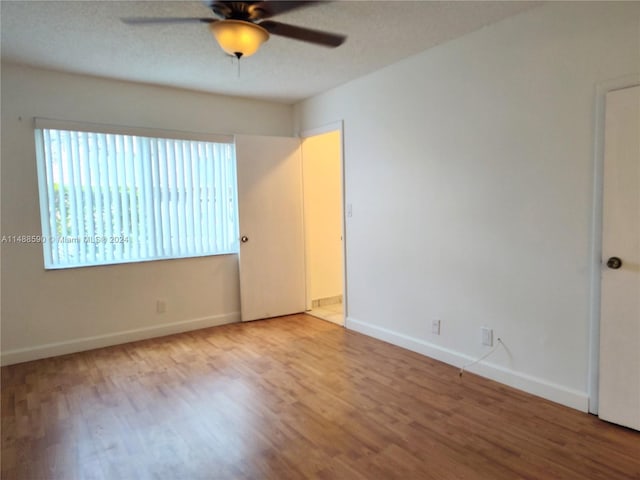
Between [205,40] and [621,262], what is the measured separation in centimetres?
304

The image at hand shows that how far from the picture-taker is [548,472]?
1863mm

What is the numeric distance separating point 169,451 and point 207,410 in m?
0.44

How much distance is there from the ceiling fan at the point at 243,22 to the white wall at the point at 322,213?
252cm

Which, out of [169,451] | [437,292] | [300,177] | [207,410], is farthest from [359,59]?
[169,451]

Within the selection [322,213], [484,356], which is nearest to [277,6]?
[484,356]

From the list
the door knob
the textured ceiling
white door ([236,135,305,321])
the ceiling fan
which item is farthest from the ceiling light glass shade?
the door knob

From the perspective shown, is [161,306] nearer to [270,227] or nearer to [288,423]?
[270,227]

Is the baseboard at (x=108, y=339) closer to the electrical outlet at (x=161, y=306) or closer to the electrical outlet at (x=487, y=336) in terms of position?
the electrical outlet at (x=161, y=306)

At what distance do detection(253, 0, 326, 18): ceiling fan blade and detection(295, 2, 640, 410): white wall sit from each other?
4.64 ft

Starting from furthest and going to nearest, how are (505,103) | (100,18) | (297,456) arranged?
1. (505,103)
2. (100,18)
3. (297,456)

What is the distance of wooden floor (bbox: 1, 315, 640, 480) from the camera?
6.36ft

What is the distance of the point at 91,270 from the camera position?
3.69 metres

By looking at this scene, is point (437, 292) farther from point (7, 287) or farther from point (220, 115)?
point (7, 287)

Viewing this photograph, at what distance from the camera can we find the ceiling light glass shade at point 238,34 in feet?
6.95
